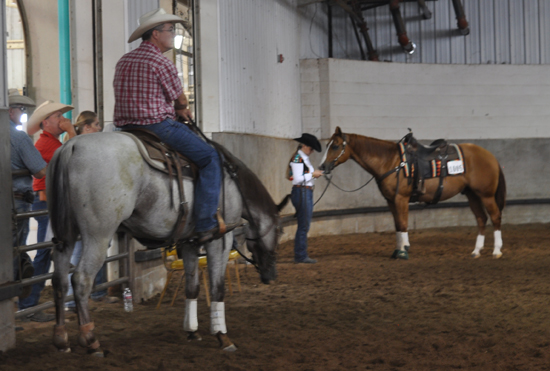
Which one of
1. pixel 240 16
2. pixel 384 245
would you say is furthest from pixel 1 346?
pixel 384 245

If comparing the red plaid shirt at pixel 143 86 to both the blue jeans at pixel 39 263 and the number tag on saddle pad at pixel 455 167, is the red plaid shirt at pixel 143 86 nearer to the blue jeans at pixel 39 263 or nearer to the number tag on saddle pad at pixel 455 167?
the blue jeans at pixel 39 263

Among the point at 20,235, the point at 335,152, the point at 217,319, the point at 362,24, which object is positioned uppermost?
the point at 362,24

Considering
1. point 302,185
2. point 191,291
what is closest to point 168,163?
point 191,291

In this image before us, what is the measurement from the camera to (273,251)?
469cm

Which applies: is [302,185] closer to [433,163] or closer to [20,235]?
[433,163]

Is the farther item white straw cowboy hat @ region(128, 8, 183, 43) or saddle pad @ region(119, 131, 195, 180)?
white straw cowboy hat @ region(128, 8, 183, 43)

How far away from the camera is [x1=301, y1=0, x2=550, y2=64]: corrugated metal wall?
1489cm

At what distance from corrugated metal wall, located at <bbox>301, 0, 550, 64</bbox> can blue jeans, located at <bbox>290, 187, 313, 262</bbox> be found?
6.89m

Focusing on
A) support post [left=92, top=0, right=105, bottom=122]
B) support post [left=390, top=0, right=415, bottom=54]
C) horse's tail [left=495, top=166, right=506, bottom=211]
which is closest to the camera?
support post [left=92, top=0, right=105, bottom=122]

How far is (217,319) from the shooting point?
419cm

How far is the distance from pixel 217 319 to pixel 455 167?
5.99 m

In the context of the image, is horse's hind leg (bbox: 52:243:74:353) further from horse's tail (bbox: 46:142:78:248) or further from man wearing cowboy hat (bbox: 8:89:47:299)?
man wearing cowboy hat (bbox: 8:89:47:299)

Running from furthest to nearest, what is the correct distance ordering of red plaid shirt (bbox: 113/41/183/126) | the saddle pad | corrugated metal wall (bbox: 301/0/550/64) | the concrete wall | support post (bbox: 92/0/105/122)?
corrugated metal wall (bbox: 301/0/550/64)
the concrete wall
support post (bbox: 92/0/105/122)
red plaid shirt (bbox: 113/41/183/126)
the saddle pad

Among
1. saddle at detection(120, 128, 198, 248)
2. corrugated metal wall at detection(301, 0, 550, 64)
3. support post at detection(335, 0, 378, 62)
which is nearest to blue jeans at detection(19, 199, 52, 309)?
saddle at detection(120, 128, 198, 248)
